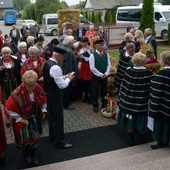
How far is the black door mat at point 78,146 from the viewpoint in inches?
182

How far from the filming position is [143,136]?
5.06 m

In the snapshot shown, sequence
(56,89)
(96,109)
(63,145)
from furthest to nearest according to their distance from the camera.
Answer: (96,109) < (63,145) < (56,89)

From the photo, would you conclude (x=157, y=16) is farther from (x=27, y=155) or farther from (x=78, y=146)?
(x=27, y=155)

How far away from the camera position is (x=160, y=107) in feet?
14.7

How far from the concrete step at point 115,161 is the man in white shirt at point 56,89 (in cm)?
83

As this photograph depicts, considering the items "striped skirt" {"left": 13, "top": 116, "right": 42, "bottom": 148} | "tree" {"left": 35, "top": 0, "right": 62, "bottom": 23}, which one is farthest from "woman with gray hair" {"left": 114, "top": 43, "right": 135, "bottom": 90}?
"tree" {"left": 35, "top": 0, "right": 62, "bottom": 23}

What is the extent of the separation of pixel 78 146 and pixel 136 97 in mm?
1385

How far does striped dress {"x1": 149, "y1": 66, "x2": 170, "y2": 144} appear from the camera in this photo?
434 centimetres

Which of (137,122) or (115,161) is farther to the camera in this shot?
(137,122)

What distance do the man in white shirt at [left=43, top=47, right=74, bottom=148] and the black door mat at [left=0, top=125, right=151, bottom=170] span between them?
205 millimetres

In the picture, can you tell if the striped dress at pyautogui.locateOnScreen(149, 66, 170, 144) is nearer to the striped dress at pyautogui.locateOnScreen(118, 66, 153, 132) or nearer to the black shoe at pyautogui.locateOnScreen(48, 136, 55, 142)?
the striped dress at pyautogui.locateOnScreen(118, 66, 153, 132)

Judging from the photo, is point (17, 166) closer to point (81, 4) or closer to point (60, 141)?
point (60, 141)

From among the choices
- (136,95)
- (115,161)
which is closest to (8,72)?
(136,95)

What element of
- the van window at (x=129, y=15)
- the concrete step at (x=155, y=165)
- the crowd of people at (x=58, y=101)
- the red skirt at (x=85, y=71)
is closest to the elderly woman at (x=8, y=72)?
the crowd of people at (x=58, y=101)
